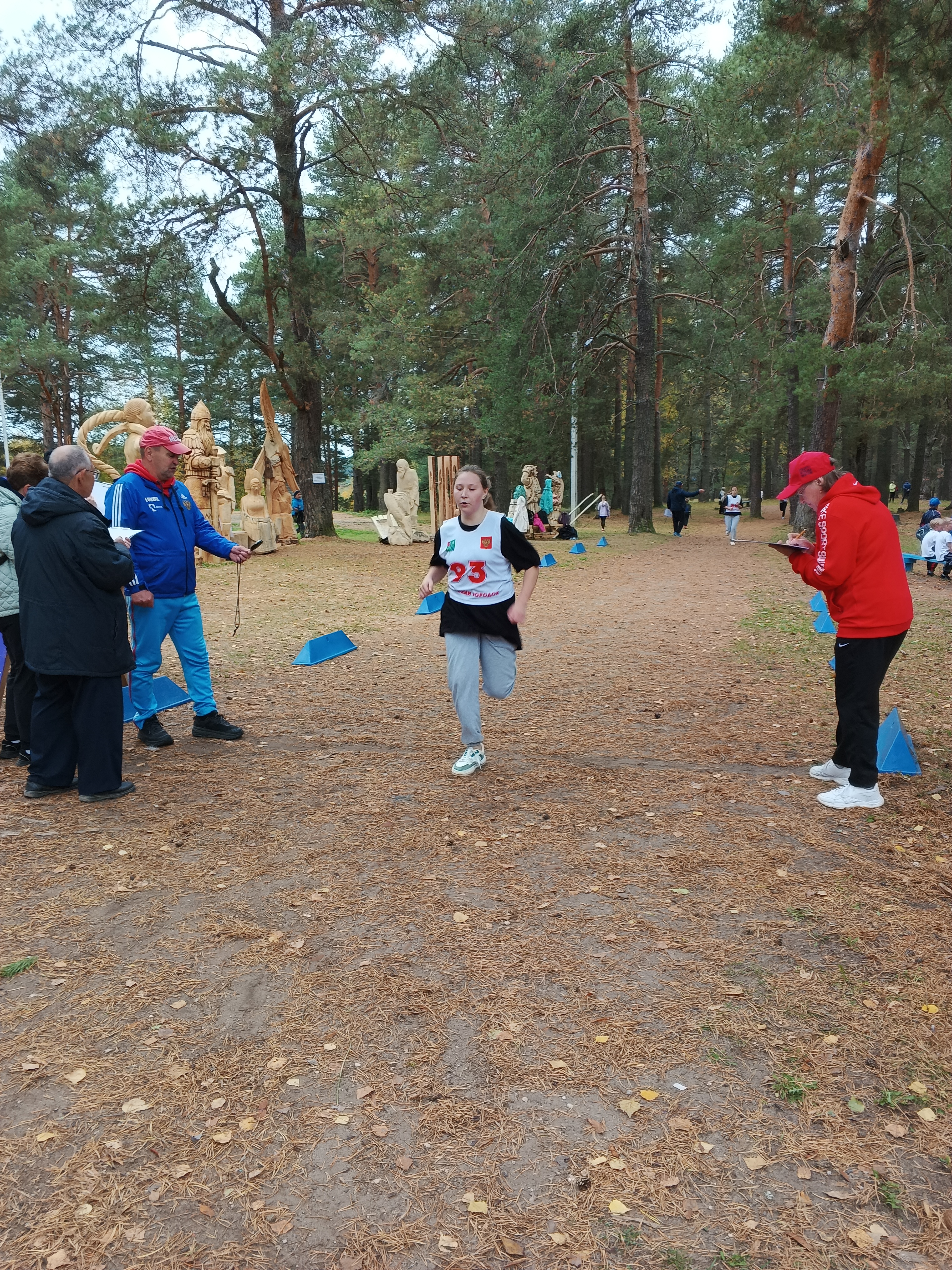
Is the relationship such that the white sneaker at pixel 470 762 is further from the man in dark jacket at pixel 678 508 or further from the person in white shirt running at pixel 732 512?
the man in dark jacket at pixel 678 508

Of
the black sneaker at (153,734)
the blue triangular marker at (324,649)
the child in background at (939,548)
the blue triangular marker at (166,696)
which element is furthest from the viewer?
the child in background at (939,548)

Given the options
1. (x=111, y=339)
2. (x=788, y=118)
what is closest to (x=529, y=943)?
(x=788, y=118)

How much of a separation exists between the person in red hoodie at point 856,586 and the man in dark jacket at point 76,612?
11.9 ft

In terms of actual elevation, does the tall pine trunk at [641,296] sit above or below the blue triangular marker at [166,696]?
above

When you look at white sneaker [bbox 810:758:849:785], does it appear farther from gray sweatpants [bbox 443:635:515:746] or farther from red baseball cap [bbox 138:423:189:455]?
red baseball cap [bbox 138:423:189:455]

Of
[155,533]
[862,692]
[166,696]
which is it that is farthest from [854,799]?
[166,696]

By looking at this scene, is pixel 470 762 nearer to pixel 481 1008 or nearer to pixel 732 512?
pixel 481 1008

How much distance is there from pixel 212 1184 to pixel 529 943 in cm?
146

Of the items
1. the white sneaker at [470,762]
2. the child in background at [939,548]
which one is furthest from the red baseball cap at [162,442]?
the child in background at [939,548]

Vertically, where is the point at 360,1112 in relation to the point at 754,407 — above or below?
below

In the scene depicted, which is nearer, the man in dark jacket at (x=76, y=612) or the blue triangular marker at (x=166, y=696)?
the man in dark jacket at (x=76, y=612)

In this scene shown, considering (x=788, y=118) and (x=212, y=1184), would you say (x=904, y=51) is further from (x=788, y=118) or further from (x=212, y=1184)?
(x=788, y=118)

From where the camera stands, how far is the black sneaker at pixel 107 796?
15.5 ft

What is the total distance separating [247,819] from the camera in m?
4.58
